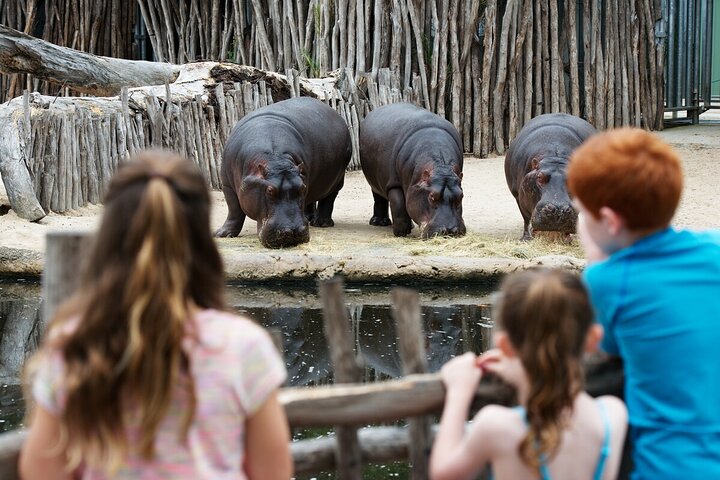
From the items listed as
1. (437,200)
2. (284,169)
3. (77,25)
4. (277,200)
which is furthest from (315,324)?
(77,25)

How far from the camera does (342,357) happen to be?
2330mm

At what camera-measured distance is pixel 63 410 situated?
5.78ft

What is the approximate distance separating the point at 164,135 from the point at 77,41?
618 cm

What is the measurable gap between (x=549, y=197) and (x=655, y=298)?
5515 mm

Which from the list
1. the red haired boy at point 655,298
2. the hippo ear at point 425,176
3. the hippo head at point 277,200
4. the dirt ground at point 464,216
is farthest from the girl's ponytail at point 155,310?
the hippo ear at point 425,176

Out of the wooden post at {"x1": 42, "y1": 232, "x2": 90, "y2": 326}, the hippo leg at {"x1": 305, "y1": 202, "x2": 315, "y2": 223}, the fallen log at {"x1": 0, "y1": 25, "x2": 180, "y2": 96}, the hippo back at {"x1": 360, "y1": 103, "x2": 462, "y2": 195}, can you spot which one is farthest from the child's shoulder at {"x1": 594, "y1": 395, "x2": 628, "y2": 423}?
the fallen log at {"x1": 0, "y1": 25, "x2": 180, "y2": 96}

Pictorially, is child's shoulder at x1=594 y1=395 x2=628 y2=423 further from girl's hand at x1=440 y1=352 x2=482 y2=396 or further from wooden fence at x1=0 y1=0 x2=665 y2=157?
wooden fence at x1=0 y1=0 x2=665 y2=157

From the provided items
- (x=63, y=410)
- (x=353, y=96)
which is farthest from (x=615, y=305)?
(x=353, y=96)

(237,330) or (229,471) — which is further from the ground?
(237,330)

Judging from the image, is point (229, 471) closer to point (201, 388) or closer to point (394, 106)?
point (201, 388)

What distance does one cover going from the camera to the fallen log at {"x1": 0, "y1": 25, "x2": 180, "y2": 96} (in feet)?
A: 30.5

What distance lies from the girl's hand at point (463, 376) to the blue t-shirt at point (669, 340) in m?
0.29

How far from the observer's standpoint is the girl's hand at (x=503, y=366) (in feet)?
6.86

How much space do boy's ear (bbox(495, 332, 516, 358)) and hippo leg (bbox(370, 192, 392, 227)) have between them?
736 centimetres
